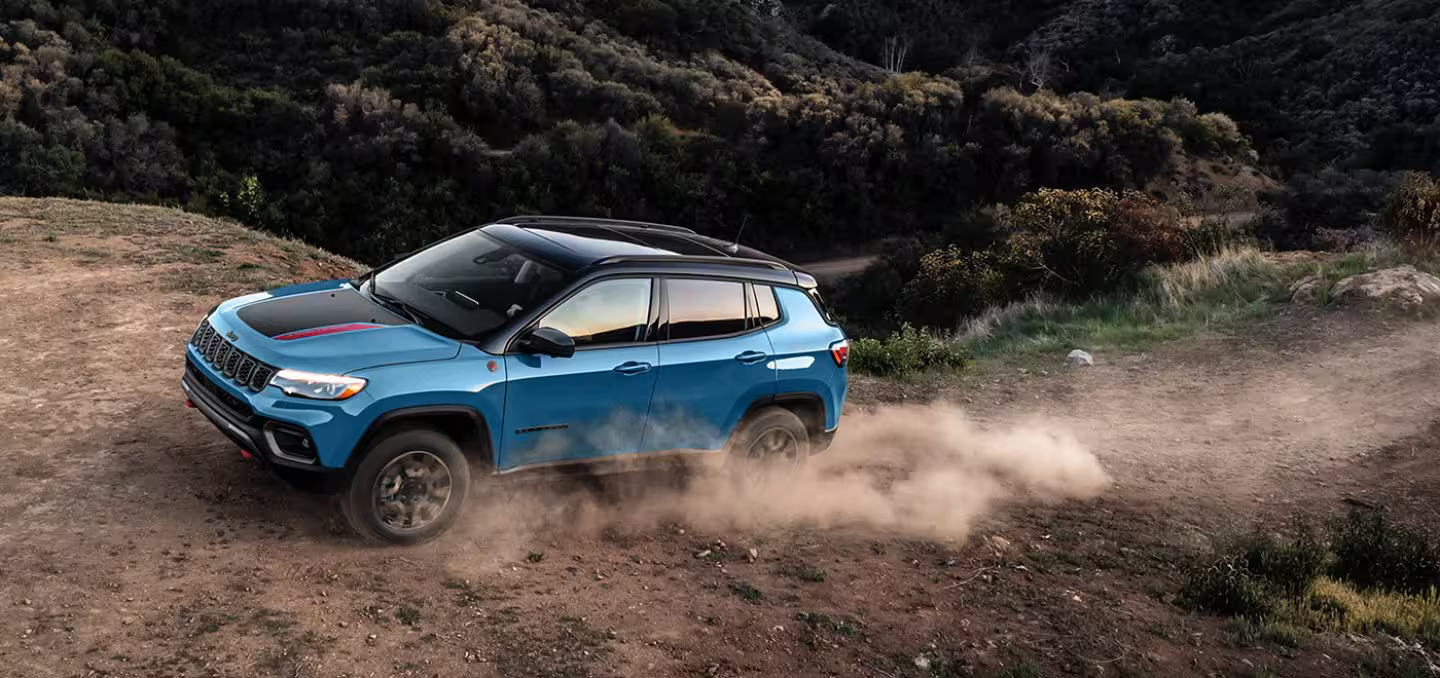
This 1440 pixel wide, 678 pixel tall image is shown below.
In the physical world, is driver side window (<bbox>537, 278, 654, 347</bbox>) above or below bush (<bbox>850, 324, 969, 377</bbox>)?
above

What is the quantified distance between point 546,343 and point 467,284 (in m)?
0.93

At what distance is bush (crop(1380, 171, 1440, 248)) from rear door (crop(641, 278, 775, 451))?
13.8 meters

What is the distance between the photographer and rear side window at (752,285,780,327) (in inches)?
273

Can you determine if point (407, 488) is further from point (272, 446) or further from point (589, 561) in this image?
point (589, 561)

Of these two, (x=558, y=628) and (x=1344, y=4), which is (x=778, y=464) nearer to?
(x=558, y=628)

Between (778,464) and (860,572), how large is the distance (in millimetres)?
1180

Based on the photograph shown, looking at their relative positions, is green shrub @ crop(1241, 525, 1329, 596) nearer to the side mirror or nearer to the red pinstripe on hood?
the side mirror

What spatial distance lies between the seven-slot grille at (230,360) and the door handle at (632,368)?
1963mm

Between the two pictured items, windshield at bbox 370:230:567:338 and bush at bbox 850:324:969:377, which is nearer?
windshield at bbox 370:230:567:338

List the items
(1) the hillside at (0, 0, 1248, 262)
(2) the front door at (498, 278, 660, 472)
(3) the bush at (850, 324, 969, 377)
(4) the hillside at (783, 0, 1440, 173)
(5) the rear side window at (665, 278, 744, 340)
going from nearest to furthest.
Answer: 1. (2) the front door at (498, 278, 660, 472)
2. (5) the rear side window at (665, 278, 744, 340)
3. (3) the bush at (850, 324, 969, 377)
4. (1) the hillside at (0, 0, 1248, 262)
5. (4) the hillside at (783, 0, 1440, 173)

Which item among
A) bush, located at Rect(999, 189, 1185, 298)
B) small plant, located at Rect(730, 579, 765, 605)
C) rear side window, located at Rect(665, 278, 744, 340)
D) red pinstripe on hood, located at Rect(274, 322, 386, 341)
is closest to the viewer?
red pinstripe on hood, located at Rect(274, 322, 386, 341)

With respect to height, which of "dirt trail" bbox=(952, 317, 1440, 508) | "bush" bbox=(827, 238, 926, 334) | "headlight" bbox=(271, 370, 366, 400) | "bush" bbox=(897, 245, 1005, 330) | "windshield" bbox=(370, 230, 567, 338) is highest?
"windshield" bbox=(370, 230, 567, 338)

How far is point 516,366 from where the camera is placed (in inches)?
228

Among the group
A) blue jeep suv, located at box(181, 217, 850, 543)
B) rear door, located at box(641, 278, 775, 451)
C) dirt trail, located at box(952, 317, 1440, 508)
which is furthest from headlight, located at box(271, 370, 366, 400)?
dirt trail, located at box(952, 317, 1440, 508)
